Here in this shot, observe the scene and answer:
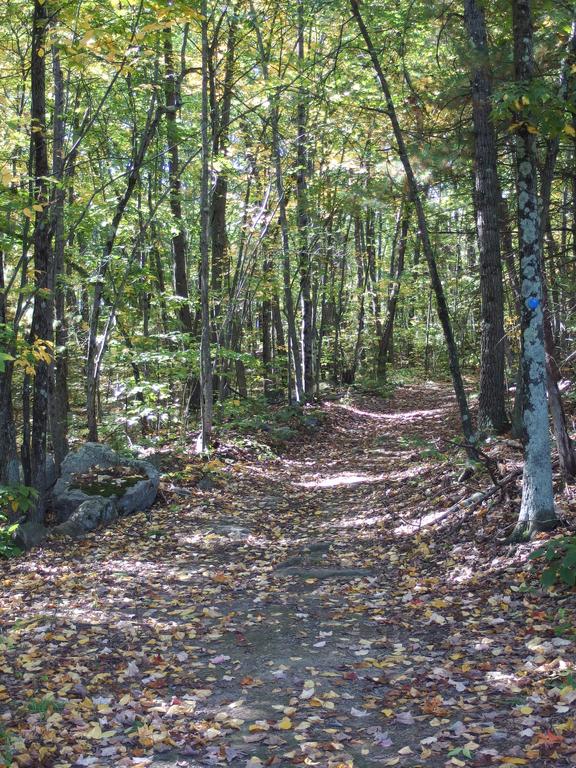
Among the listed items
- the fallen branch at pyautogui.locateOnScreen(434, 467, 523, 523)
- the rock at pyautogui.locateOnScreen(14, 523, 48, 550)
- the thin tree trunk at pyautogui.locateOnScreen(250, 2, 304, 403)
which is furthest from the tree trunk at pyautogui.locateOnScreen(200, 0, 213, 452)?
the fallen branch at pyautogui.locateOnScreen(434, 467, 523, 523)

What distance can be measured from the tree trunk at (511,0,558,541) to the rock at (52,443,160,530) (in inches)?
223

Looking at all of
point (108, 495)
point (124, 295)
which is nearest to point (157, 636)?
point (108, 495)

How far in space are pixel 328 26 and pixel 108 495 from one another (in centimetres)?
1200

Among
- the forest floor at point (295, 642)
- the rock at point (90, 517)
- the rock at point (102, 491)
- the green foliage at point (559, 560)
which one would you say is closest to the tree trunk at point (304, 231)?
the rock at point (102, 491)

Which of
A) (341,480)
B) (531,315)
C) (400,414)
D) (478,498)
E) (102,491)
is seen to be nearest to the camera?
(531,315)

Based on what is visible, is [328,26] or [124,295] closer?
[124,295]

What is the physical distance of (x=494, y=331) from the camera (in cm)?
932

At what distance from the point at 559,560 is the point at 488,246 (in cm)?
526

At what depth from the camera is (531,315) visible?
18.7ft

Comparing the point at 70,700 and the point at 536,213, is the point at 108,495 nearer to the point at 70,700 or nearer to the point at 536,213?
the point at 70,700

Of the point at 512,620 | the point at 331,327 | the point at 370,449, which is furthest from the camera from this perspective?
the point at 331,327

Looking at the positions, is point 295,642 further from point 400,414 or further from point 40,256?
point 400,414

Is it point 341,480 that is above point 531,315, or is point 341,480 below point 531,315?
below

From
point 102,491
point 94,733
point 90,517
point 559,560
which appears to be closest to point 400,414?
point 102,491
